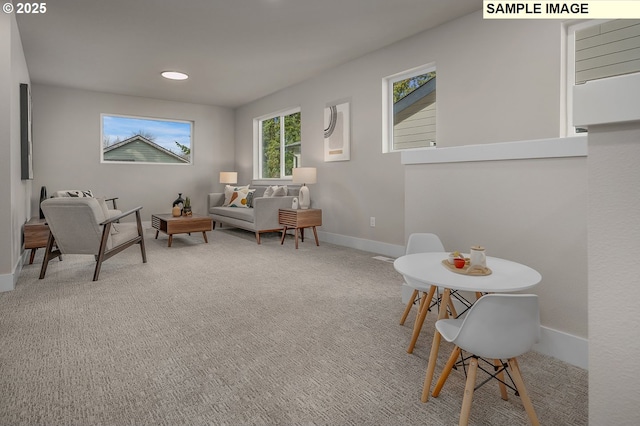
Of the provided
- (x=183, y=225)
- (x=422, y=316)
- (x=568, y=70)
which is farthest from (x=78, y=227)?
(x=568, y=70)

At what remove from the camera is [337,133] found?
5.31m

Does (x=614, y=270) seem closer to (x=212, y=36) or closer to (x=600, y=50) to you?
(x=600, y=50)

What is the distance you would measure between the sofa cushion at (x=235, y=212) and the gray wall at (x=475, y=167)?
106 centimetres

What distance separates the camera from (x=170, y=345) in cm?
206

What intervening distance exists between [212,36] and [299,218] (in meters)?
2.49

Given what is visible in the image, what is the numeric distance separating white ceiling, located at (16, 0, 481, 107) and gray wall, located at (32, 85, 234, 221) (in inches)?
22.8

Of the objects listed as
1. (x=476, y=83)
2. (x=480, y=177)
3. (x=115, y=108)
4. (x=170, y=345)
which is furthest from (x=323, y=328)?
(x=115, y=108)

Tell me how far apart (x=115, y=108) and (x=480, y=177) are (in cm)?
686

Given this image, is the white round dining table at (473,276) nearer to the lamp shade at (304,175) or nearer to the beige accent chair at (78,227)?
the beige accent chair at (78,227)

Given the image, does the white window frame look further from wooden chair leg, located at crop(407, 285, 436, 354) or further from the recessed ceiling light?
the recessed ceiling light

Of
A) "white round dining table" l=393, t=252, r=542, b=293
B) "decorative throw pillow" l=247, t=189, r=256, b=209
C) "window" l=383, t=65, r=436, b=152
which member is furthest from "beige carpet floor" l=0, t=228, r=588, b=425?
"decorative throw pillow" l=247, t=189, r=256, b=209

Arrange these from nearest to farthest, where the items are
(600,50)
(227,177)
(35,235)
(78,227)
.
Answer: (600,50) → (78,227) → (35,235) → (227,177)

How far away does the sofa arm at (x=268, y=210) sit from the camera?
534 centimetres

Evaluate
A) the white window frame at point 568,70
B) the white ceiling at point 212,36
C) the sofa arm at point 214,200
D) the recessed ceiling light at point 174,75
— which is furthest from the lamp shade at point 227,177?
the white window frame at point 568,70
